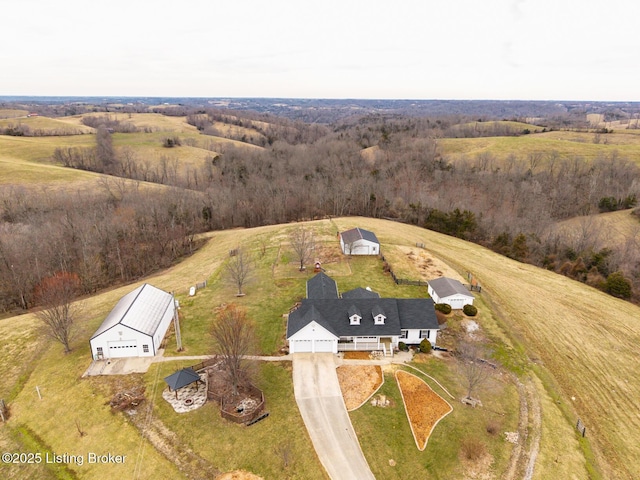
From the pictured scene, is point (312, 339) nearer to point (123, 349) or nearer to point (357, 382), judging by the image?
point (357, 382)

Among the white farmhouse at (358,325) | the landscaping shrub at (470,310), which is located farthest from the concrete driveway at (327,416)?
the landscaping shrub at (470,310)

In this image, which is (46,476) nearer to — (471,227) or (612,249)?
(471,227)

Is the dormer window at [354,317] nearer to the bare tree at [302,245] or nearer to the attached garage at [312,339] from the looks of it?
the attached garage at [312,339]

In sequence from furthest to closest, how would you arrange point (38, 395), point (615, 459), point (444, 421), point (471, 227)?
point (471, 227), point (38, 395), point (444, 421), point (615, 459)

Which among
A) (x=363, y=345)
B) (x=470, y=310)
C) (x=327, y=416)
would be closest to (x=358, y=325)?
(x=363, y=345)

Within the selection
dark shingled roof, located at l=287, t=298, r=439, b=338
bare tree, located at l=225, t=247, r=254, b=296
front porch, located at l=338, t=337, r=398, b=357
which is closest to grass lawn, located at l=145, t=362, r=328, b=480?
dark shingled roof, located at l=287, t=298, r=439, b=338

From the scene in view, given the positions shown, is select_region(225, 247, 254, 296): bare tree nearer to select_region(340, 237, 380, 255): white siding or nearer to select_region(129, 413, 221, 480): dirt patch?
select_region(340, 237, 380, 255): white siding

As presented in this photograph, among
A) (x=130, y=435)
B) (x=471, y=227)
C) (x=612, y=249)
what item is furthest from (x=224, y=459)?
(x=612, y=249)
